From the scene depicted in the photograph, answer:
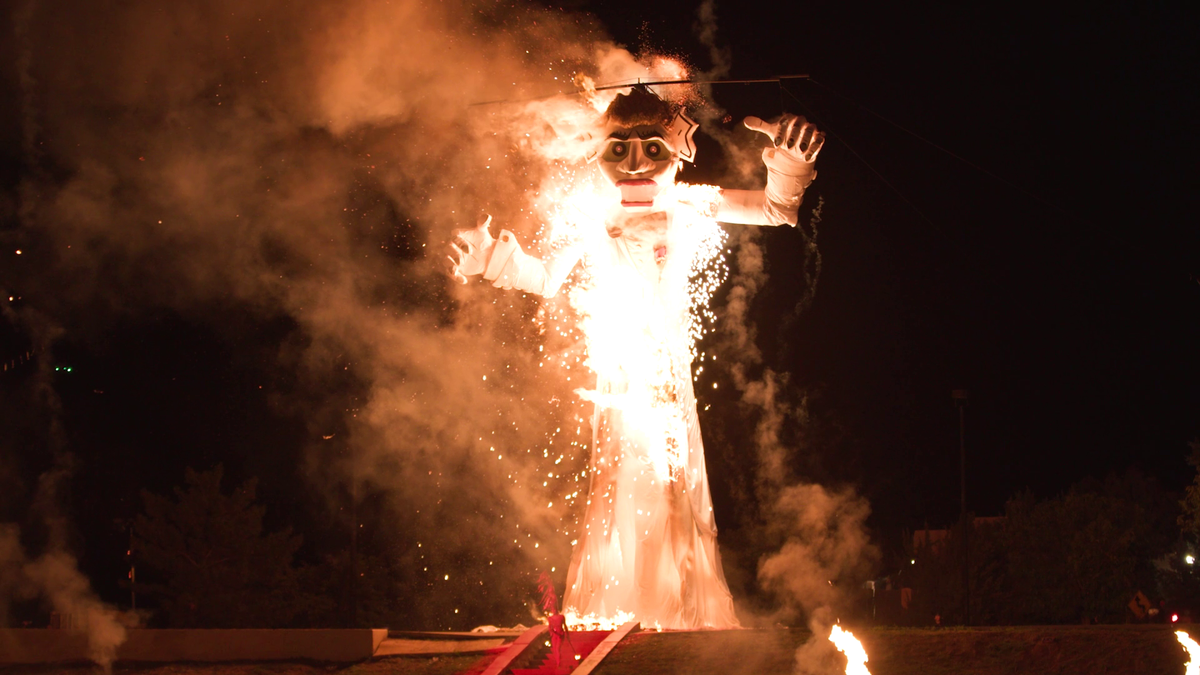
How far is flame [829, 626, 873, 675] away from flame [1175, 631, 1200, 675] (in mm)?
103

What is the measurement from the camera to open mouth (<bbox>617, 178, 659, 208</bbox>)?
12.7 m

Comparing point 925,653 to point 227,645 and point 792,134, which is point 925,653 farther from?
point 227,645

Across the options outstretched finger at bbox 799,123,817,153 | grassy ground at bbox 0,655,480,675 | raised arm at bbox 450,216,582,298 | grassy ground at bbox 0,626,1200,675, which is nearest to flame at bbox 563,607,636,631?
grassy ground at bbox 0,626,1200,675

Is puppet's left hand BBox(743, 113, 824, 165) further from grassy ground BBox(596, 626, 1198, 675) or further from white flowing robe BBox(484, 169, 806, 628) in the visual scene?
grassy ground BBox(596, 626, 1198, 675)

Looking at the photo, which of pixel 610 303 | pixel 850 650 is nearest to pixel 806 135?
pixel 610 303

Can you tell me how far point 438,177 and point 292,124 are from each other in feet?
7.51

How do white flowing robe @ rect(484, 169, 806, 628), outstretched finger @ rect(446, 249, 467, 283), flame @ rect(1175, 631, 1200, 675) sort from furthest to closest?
outstretched finger @ rect(446, 249, 467, 283), white flowing robe @ rect(484, 169, 806, 628), flame @ rect(1175, 631, 1200, 675)

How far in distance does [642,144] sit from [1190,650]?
8.58 m

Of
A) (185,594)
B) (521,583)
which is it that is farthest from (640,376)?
(185,594)

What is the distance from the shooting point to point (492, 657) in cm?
1154

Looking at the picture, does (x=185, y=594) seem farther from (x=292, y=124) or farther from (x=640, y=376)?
(x=640, y=376)

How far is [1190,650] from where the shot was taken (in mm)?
11492

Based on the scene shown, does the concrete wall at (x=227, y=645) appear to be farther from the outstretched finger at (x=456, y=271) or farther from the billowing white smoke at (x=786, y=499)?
the billowing white smoke at (x=786, y=499)

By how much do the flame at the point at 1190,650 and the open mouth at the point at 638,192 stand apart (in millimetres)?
7935
